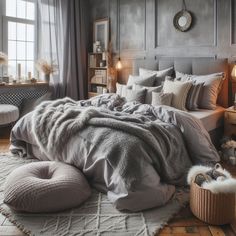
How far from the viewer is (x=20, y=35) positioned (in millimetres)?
5391

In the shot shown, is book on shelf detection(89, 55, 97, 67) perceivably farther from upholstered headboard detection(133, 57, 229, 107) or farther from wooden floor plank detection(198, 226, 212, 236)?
wooden floor plank detection(198, 226, 212, 236)

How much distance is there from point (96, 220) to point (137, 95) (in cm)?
202

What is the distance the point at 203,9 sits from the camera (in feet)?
14.0

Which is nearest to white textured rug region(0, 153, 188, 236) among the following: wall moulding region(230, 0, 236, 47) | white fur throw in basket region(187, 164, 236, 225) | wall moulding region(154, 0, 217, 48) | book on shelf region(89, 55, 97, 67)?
white fur throw in basket region(187, 164, 236, 225)

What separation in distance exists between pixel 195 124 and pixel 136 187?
107cm

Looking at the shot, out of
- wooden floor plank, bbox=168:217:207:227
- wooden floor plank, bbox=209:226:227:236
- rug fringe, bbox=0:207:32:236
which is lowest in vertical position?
wooden floor plank, bbox=209:226:227:236

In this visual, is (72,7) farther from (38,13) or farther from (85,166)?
(85,166)

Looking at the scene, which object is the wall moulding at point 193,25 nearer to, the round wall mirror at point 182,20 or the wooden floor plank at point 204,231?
the round wall mirror at point 182,20

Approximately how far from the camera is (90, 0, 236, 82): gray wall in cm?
408

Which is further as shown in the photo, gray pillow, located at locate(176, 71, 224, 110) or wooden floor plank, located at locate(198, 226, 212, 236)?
gray pillow, located at locate(176, 71, 224, 110)

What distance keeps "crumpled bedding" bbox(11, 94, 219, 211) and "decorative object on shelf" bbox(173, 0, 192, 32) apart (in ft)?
5.81

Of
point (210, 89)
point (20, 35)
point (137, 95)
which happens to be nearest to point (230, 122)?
point (210, 89)

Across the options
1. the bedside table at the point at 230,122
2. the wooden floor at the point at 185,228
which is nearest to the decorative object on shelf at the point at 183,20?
the bedside table at the point at 230,122

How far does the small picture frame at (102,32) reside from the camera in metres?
5.57
